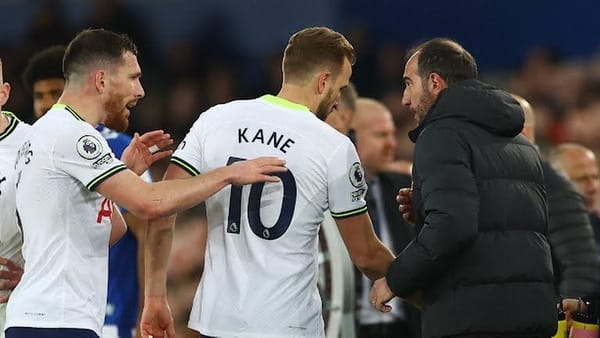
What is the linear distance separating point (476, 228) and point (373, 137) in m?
2.80

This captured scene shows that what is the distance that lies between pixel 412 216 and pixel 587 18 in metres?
5.46

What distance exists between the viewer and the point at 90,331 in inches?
193

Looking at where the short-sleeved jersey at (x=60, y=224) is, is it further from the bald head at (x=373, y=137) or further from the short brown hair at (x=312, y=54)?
the bald head at (x=373, y=137)

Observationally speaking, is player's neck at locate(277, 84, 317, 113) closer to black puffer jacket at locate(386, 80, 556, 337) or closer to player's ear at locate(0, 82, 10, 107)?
black puffer jacket at locate(386, 80, 556, 337)

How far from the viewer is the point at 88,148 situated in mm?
4875

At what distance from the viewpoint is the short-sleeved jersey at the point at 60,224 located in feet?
15.9

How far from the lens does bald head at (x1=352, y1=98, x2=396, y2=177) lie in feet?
24.5

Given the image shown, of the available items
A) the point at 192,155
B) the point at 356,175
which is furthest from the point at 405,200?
the point at 192,155

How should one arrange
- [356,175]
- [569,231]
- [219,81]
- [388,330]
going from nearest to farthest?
[356,175]
[569,231]
[388,330]
[219,81]

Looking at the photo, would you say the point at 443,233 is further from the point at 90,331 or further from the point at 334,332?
the point at 334,332

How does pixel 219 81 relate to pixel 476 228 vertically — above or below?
below

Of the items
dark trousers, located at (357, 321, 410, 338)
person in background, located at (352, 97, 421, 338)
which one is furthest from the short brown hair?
dark trousers, located at (357, 321, 410, 338)

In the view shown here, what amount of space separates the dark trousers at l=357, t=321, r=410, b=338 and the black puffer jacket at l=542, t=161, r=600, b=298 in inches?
43.1

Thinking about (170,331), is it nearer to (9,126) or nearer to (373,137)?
(9,126)
